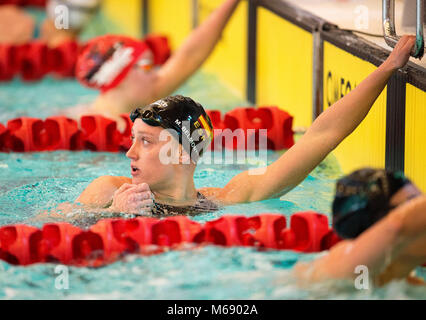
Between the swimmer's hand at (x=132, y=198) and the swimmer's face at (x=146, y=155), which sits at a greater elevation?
the swimmer's face at (x=146, y=155)

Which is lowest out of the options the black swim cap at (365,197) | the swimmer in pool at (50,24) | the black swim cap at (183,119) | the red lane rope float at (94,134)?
the red lane rope float at (94,134)

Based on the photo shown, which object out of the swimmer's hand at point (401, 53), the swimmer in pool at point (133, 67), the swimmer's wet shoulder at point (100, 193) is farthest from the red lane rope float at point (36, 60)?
the swimmer's hand at point (401, 53)

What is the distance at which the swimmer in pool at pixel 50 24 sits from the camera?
26.0 feet

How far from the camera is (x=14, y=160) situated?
171 inches

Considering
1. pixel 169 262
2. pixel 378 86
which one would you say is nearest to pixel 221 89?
pixel 378 86

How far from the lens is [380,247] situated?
2.16 meters

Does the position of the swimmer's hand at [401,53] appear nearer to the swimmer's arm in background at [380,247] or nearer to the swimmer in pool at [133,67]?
the swimmer's arm in background at [380,247]

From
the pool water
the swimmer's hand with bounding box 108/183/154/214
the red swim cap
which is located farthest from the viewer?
the red swim cap

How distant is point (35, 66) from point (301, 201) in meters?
3.84

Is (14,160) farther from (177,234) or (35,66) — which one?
(35,66)

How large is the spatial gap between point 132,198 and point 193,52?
218cm

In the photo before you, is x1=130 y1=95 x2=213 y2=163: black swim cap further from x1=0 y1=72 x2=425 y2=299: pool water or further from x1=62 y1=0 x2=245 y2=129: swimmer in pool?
x1=62 y1=0 x2=245 y2=129: swimmer in pool

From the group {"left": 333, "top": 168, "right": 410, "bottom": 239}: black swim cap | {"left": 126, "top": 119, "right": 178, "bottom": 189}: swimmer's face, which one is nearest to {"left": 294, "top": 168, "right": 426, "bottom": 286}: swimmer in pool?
{"left": 333, "top": 168, "right": 410, "bottom": 239}: black swim cap

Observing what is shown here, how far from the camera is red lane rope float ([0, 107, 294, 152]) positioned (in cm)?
447
